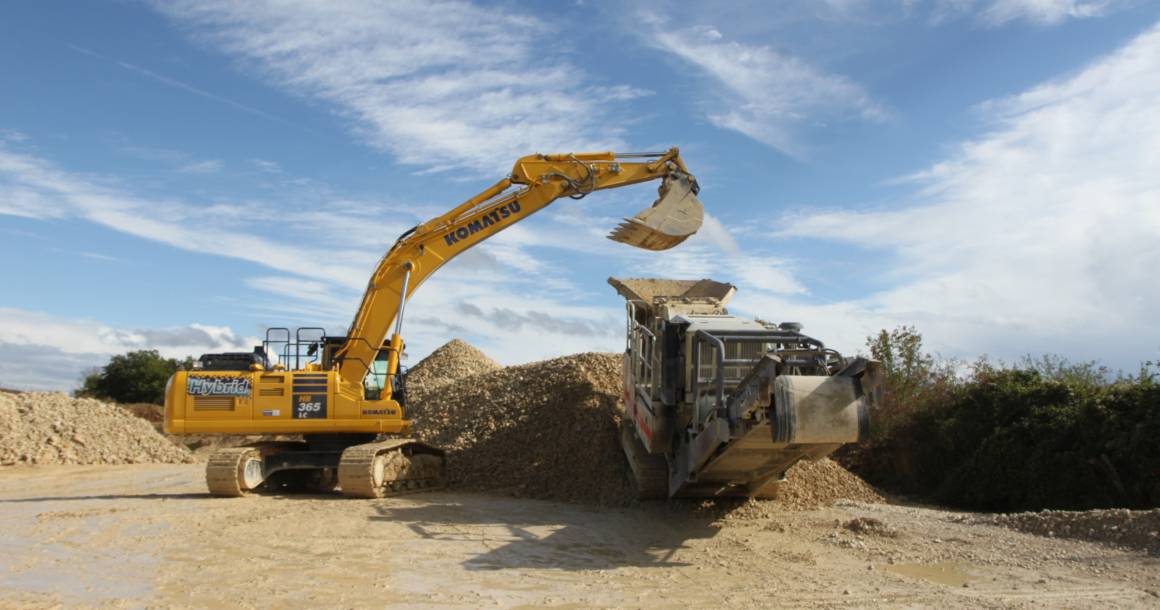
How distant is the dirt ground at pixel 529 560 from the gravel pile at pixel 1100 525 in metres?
0.26

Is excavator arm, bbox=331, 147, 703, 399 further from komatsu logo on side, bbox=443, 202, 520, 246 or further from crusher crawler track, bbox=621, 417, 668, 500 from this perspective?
crusher crawler track, bbox=621, 417, 668, 500

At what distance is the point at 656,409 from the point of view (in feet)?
33.7

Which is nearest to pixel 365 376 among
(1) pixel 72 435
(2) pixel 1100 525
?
(2) pixel 1100 525

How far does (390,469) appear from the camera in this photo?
1282 centimetres

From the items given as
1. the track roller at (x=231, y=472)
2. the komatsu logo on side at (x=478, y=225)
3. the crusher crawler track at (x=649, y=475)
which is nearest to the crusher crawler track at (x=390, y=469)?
the track roller at (x=231, y=472)

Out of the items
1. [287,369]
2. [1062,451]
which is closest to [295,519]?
[287,369]

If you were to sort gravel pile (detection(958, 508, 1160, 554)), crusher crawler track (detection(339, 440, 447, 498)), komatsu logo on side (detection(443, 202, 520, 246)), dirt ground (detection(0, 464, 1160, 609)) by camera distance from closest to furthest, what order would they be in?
dirt ground (detection(0, 464, 1160, 609)) → gravel pile (detection(958, 508, 1160, 554)) → crusher crawler track (detection(339, 440, 447, 498)) → komatsu logo on side (detection(443, 202, 520, 246))

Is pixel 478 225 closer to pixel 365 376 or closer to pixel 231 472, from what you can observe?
pixel 365 376

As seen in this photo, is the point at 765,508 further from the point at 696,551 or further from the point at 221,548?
the point at 221,548

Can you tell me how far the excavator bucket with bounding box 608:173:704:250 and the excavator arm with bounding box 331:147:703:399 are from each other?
797 mm

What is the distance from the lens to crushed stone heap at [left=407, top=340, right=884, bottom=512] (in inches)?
500

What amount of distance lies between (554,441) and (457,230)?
429 cm

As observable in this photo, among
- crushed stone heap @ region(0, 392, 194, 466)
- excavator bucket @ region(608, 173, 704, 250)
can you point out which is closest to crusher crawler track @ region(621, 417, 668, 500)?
excavator bucket @ region(608, 173, 704, 250)

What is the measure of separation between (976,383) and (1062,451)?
2.90 m
